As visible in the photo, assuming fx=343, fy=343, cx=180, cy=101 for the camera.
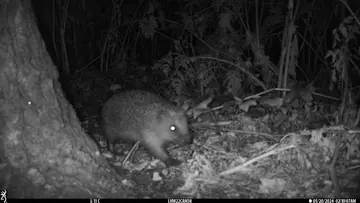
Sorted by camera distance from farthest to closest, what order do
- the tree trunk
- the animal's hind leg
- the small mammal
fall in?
the small mammal
the animal's hind leg
the tree trunk

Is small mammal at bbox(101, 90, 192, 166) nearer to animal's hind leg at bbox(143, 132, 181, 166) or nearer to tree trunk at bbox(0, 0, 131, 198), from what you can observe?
animal's hind leg at bbox(143, 132, 181, 166)

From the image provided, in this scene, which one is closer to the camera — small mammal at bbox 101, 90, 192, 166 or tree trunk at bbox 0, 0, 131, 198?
tree trunk at bbox 0, 0, 131, 198

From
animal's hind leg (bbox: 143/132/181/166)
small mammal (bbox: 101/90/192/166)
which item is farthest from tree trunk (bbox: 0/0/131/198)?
small mammal (bbox: 101/90/192/166)

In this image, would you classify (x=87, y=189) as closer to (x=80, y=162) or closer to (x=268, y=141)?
(x=80, y=162)

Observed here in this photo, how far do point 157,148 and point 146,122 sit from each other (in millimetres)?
498

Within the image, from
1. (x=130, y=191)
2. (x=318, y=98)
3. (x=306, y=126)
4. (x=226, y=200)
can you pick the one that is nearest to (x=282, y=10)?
(x=318, y=98)

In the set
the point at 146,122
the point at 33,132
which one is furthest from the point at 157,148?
the point at 33,132

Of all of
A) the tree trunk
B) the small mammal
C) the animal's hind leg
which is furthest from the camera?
the small mammal

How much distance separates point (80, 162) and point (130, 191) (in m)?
0.65

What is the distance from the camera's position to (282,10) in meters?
6.08

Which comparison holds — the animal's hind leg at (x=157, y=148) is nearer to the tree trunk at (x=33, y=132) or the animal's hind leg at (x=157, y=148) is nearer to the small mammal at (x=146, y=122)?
the small mammal at (x=146, y=122)

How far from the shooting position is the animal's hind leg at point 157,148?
480 centimetres

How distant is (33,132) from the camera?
12.3 ft

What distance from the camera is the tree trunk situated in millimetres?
3578
